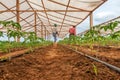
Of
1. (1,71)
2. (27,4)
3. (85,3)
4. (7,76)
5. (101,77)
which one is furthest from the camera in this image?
(27,4)

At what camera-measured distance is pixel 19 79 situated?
2.99 m

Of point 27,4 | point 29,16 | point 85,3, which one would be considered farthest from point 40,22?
point 85,3

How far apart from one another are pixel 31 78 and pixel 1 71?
582 mm

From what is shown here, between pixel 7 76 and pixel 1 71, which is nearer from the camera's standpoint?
pixel 7 76

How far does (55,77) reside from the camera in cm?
310

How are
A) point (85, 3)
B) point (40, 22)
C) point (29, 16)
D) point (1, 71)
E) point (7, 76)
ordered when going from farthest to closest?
point (40, 22) < point (29, 16) < point (85, 3) < point (1, 71) < point (7, 76)

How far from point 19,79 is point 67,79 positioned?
661mm

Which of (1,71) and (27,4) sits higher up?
(27,4)

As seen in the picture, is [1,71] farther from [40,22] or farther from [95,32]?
[40,22]

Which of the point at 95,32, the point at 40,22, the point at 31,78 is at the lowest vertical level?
the point at 31,78

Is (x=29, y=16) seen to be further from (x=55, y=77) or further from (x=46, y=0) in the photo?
(x=55, y=77)

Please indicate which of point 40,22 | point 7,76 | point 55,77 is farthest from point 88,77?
point 40,22

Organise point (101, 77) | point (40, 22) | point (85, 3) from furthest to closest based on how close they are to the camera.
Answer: point (40, 22) < point (85, 3) < point (101, 77)

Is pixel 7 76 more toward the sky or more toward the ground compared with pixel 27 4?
more toward the ground
